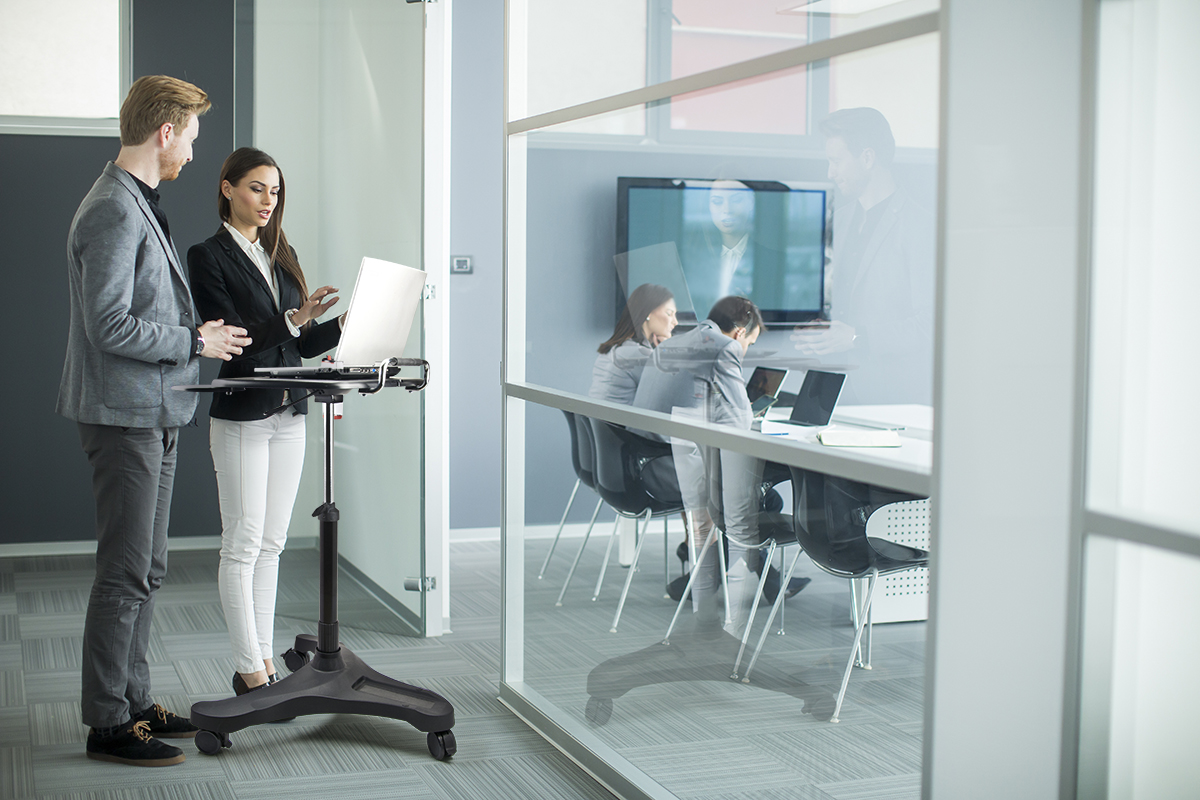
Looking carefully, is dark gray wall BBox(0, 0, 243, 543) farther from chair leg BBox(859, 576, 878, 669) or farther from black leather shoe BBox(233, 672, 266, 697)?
chair leg BBox(859, 576, 878, 669)

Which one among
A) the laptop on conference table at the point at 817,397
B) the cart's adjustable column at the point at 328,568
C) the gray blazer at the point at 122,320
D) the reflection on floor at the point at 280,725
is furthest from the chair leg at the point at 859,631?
the gray blazer at the point at 122,320

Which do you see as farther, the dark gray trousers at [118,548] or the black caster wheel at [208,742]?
the black caster wheel at [208,742]

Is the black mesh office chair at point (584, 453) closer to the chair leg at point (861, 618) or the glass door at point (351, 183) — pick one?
the chair leg at point (861, 618)

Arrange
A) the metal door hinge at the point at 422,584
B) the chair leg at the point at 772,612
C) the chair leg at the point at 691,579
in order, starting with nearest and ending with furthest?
the chair leg at the point at 772,612 < the chair leg at the point at 691,579 < the metal door hinge at the point at 422,584

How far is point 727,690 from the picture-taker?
2336 millimetres

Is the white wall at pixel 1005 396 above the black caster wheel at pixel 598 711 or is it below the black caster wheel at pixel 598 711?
above

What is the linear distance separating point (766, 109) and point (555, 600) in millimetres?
1539

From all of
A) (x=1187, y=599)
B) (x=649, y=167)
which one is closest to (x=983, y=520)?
(x=1187, y=599)

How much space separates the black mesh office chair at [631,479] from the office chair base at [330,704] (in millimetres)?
535

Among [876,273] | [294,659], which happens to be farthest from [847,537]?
[294,659]

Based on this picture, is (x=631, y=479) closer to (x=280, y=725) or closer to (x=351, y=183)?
(x=280, y=725)

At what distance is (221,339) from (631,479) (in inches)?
41.7

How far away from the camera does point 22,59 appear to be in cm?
481

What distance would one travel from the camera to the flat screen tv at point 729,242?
1.95m
